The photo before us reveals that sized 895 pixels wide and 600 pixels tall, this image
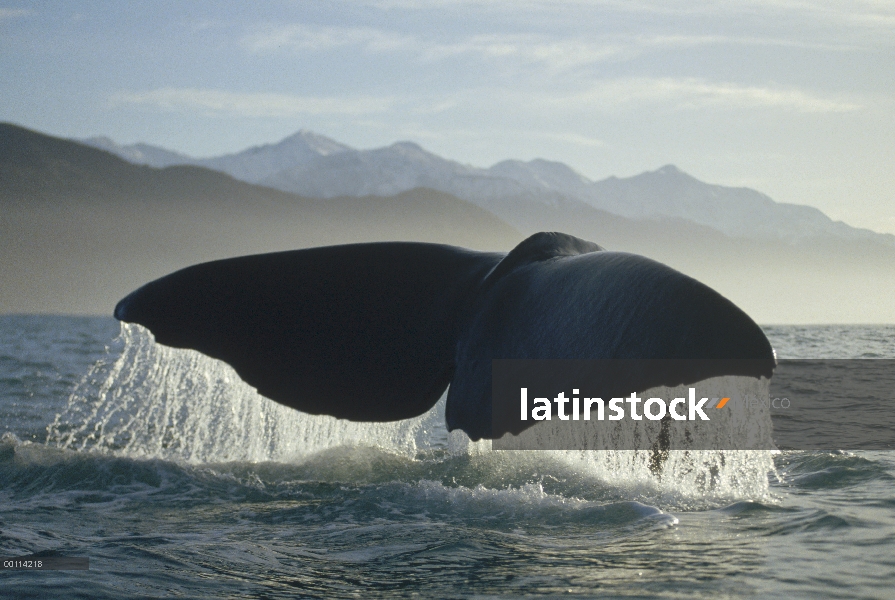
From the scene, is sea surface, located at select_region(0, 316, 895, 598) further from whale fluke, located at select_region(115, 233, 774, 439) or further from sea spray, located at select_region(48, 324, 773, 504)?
whale fluke, located at select_region(115, 233, 774, 439)

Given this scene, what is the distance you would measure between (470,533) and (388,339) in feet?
3.88

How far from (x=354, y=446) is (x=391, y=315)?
134 inches

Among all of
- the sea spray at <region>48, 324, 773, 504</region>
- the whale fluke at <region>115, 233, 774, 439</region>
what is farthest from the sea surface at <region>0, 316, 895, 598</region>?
the whale fluke at <region>115, 233, 774, 439</region>

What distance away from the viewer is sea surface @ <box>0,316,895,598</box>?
425 centimetres

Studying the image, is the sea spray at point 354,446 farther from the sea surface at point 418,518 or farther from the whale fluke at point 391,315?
the whale fluke at point 391,315

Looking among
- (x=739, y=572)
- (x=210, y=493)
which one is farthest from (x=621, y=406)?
(x=210, y=493)

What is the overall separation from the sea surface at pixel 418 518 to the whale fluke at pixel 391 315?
0.80ft

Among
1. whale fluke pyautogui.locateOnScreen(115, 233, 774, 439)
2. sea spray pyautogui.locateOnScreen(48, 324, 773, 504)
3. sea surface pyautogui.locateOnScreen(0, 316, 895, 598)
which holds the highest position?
whale fluke pyautogui.locateOnScreen(115, 233, 774, 439)

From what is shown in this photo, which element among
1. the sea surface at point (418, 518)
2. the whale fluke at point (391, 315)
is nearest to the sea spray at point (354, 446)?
the sea surface at point (418, 518)

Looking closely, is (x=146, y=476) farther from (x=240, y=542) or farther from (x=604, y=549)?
(x=604, y=549)

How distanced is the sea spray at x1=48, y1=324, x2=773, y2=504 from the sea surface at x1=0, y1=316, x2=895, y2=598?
3 centimetres

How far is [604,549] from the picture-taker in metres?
4.70

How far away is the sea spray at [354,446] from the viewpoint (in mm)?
5422

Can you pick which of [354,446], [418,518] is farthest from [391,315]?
[354,446]
